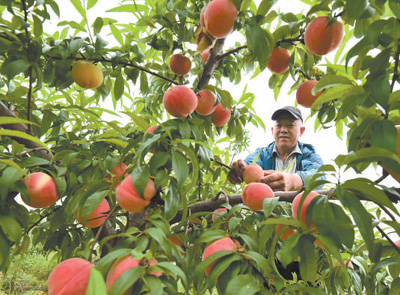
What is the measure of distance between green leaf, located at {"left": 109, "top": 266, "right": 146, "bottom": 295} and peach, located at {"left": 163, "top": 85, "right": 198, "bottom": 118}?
0.38 meters

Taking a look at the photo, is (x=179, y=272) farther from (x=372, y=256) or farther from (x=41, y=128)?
(x=41, y=128)

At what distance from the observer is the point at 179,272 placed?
320mm

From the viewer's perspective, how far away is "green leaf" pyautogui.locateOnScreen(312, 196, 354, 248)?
0.34 m

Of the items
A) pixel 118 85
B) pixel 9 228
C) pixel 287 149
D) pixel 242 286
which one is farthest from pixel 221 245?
pixel 287 149

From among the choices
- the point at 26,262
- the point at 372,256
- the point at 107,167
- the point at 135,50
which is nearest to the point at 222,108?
the point at 135,50

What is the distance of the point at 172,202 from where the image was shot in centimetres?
45

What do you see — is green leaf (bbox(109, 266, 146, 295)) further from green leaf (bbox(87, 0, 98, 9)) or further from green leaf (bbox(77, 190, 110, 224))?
green leaf (bbox(87, 0, 98, 9))

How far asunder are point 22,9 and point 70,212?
426 mm

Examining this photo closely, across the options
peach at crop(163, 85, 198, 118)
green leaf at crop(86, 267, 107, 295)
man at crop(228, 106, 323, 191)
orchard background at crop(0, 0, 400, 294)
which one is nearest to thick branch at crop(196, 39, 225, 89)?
orchard background at crop(0, 0, 400, 294)

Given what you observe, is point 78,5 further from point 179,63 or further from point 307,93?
point 307,93

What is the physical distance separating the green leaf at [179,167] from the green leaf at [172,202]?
0.03 m

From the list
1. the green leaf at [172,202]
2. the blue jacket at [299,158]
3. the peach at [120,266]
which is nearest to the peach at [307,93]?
the green leaf at [172,202]

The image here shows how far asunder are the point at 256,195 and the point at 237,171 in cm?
32

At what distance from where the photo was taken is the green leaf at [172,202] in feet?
1.43
